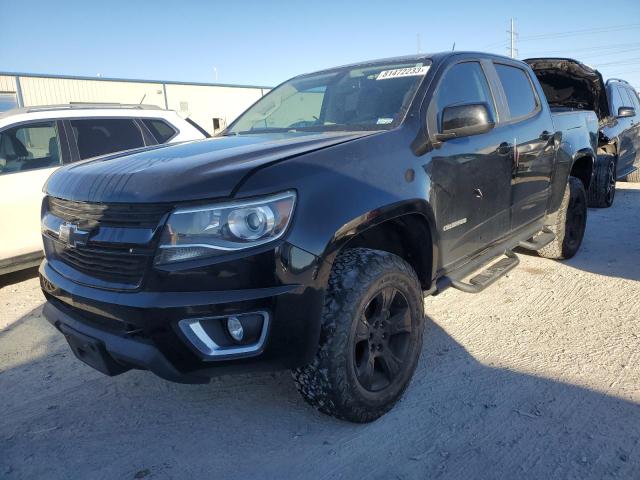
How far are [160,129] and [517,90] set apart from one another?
4.09m

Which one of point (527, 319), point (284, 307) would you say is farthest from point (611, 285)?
point (284, 307)

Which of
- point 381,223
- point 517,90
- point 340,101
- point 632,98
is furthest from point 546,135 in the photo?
point 632,98

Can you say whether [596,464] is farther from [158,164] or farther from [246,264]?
[158,164]

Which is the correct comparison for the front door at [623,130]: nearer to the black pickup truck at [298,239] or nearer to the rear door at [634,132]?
the rear door at [634,132]

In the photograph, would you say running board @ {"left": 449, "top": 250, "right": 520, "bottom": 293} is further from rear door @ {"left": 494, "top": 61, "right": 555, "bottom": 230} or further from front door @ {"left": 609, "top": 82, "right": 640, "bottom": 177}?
front door @ {"left": 609, "top": 82, "right": 640, "bottom": 177}

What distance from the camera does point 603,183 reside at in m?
7.71

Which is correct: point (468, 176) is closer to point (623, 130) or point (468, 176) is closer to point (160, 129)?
point (160, 129)

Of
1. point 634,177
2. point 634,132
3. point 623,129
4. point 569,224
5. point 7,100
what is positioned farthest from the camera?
point 7,100

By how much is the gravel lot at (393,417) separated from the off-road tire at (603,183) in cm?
450

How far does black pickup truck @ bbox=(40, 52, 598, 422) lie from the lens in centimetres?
198

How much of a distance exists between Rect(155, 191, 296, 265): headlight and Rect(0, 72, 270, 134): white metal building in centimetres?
1207

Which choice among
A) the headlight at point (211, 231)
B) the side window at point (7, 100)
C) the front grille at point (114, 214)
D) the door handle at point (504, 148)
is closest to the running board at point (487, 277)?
the door handle at point (504, 148)

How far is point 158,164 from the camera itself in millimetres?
2297

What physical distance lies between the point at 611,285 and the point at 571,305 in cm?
72
